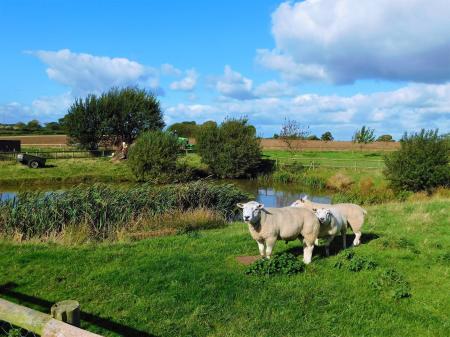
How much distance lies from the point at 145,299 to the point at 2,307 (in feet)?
11.2

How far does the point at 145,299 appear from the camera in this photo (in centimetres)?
796

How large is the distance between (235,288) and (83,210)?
29.2 feet

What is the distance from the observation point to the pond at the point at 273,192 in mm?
34112

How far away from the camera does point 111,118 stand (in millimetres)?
56906

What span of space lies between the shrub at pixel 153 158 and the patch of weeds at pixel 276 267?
36.2 m

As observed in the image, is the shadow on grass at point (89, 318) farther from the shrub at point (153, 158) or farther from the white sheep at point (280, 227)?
the shrub at point (153, 158)

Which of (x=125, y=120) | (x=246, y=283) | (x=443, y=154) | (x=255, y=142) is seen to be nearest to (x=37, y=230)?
(x=246, y=283)

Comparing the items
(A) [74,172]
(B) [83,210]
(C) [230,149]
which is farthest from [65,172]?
(B) [83,210]

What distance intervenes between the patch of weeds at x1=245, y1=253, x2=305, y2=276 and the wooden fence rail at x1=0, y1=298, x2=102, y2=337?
5034 millimetres

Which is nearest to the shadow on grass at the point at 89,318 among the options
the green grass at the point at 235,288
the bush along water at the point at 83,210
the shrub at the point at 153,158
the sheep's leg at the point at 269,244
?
the green grass at the point at 235,288

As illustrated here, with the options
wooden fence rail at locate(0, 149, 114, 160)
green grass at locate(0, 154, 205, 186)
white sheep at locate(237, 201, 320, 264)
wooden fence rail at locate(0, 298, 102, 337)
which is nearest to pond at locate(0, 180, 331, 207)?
green grass at locate(0, 154, 205, 186)

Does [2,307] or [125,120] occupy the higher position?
[125,120]

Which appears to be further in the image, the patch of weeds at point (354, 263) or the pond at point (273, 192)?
the pond at point (273, 192)

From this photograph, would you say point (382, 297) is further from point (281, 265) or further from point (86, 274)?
point (86, 274)
